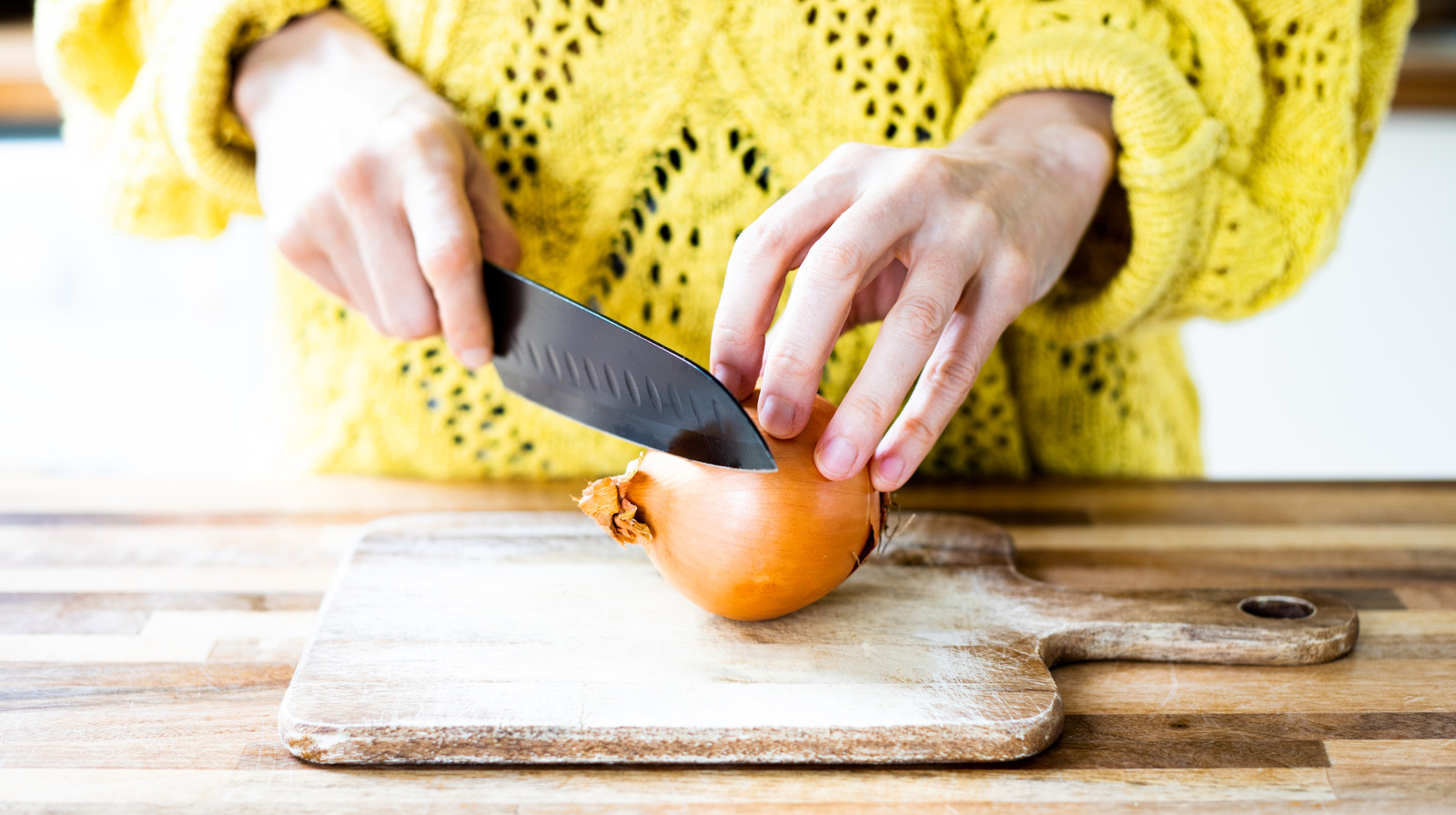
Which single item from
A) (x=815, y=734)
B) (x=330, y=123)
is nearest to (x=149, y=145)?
(x=330, y=123)

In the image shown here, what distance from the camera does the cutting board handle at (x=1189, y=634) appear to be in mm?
822

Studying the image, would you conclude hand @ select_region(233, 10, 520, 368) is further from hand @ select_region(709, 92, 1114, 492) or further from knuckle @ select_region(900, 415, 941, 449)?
knuckle @ select_region(900, 415, 941, 449)

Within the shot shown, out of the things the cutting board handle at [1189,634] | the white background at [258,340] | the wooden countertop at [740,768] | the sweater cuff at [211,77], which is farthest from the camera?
the white background at [258,340]

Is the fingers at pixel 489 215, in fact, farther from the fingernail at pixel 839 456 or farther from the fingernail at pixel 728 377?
the fingernail at pixel 839 456

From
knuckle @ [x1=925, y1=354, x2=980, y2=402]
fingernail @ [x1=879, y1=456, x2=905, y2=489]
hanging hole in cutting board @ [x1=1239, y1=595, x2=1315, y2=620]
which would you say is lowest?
hanging hole in cutting board @ [x1=1239, y1=595, x2=1315, y2=620]

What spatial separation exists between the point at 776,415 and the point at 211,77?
621 millimetres

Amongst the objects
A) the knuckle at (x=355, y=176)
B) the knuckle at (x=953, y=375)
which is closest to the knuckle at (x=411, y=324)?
the knuckle at (x=355, y=176)

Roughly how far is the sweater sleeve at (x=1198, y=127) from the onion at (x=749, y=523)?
14.4 inches

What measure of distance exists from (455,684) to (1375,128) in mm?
1076

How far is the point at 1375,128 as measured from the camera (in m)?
1.09

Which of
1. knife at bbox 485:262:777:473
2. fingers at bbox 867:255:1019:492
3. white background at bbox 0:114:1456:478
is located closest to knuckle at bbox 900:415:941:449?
fingers at bbox 867:255:1019:492

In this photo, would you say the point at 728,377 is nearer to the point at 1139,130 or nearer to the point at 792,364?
the point at 792,364

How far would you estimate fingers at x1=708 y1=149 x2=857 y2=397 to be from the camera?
710 mm

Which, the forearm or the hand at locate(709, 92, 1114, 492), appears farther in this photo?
the forearm
